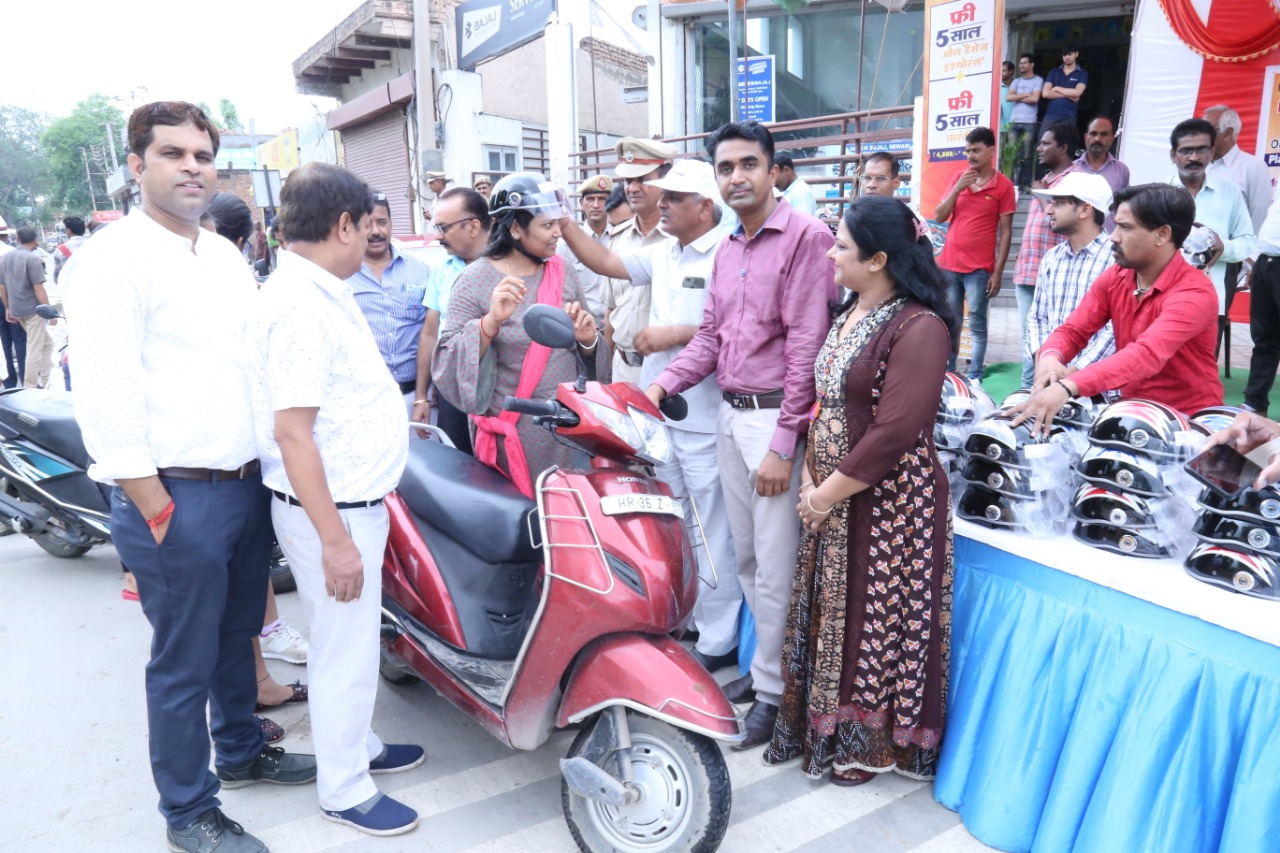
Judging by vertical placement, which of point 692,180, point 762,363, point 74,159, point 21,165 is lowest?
point 762,363

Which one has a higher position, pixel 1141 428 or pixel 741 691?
pixel 1141 428

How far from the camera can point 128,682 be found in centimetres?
334

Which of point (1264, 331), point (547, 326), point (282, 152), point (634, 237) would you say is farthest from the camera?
point (282, 152)

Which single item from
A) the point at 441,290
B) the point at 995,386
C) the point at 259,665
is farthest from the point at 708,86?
the point at 259,665

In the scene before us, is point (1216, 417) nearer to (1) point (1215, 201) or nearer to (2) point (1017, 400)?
(2) point (1017, 400)

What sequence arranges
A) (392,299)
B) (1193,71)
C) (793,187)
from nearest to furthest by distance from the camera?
(392,299) < (793,187) < (1193,71)

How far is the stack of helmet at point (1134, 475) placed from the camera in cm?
221

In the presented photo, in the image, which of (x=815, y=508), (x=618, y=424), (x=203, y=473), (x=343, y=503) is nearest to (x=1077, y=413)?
(x=815, y=508)

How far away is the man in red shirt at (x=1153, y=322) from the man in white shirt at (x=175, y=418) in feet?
7.39

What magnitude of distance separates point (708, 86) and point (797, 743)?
38.4 ft

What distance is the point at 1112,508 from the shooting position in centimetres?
227

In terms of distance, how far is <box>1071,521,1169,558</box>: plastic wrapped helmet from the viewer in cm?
222

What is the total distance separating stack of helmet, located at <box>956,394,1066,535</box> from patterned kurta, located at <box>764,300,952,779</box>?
0.71ft

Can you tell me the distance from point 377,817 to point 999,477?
208 cm
